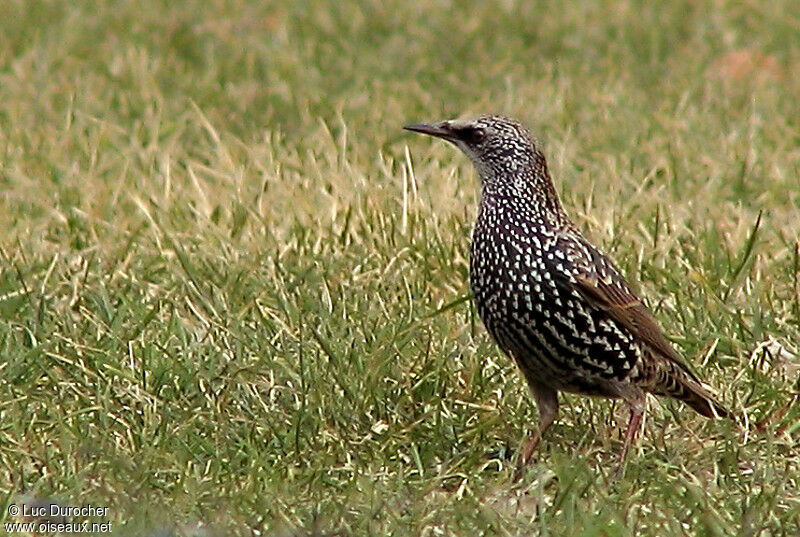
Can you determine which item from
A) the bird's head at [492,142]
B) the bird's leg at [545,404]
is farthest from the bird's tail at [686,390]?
the bird's head at [492,142]

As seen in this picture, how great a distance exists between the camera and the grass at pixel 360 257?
536 cm

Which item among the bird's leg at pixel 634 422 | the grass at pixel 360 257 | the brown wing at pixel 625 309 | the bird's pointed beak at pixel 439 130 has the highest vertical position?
the bird's pointed beak at pixel 439 130

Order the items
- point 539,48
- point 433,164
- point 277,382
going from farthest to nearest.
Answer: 1. point 539,48
2. point 433,164
3. point 277,382

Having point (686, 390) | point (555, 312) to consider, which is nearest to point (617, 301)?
point (555, 312)

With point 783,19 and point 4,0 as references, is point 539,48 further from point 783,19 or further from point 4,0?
point 4,0

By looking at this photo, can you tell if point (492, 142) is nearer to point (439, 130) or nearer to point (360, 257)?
point (439, 130)

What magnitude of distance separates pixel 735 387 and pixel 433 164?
2.43m

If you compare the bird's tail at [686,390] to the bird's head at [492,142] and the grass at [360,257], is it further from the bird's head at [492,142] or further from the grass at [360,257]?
the bird's head at [492,142]

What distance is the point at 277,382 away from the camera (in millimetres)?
6051

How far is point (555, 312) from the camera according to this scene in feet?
18.3

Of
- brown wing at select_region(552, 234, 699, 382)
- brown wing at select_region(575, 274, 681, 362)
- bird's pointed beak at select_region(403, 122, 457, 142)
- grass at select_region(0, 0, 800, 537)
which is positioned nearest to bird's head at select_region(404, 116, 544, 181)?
bird's pointed beak at select_region(403, 122, 457, 142)

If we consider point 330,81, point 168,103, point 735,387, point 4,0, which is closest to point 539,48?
point 330,81

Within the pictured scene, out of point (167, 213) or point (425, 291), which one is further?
point (167, 213)

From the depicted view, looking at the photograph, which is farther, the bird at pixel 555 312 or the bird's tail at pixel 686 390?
the bird's tail at pixel 686 390
